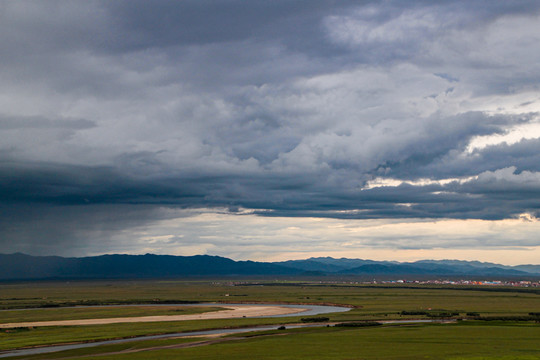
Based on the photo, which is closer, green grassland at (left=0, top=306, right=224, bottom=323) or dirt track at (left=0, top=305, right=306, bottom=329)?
dirt track at (left=0, top=305, right=306, bottom=329)

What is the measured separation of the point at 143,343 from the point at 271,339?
21618 millimetres

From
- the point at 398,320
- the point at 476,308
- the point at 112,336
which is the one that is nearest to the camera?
the point at 112,336

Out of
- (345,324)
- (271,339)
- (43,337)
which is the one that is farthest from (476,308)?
(43,337)

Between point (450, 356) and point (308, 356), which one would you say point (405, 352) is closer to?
point (450, 356)

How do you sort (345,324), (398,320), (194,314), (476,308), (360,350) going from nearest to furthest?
(360,350) < (345,324) < (398,320) < (194,314) < (476,308)

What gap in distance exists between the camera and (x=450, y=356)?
7638cm

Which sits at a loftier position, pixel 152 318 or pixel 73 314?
pixel 73 314

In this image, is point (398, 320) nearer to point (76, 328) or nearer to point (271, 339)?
point (271, 339)

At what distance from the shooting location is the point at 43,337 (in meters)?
106

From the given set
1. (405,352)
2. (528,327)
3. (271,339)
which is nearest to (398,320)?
(528,327)

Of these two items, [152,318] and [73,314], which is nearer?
[152,318]

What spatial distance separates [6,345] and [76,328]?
26021 mm

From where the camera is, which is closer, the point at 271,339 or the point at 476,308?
the point at 271,339

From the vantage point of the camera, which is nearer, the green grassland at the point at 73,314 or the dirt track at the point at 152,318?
the dirt track at the point at 152,318
